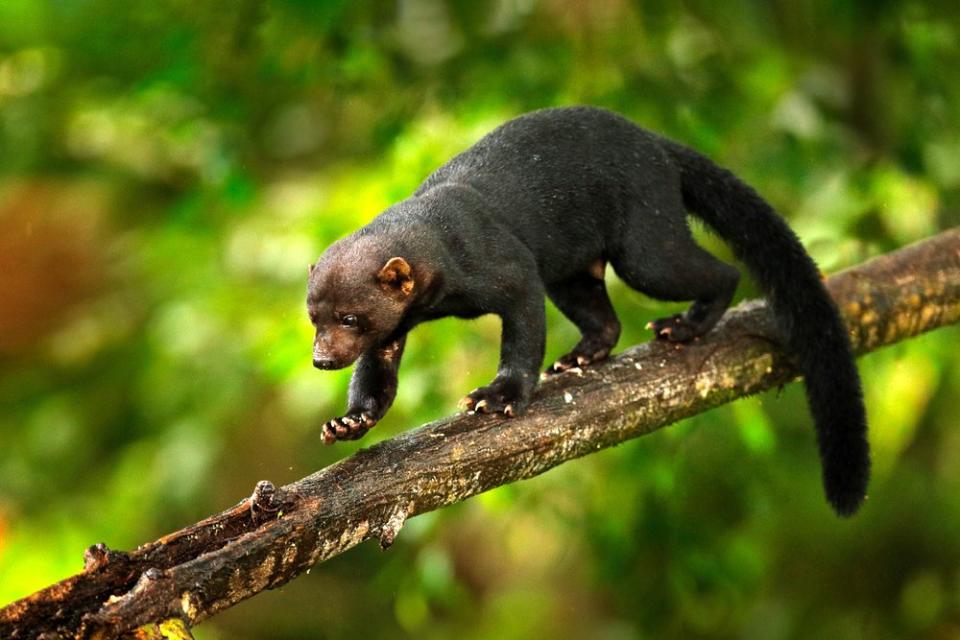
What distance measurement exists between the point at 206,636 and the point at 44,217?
4230mm

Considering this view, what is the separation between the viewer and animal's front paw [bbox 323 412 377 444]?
4840 millimetres

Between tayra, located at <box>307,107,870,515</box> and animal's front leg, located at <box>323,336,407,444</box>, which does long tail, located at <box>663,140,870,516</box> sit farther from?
animal's front leg, located at <box>323,336,407,444</box>

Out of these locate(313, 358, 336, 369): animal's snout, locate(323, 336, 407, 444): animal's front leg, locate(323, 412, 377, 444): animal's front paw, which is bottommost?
locate(323, 412, 377, 444): animal's front paw

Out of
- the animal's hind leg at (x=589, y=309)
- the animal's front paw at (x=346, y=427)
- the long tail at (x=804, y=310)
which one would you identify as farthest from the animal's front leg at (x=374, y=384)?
the long tail at (x=804, y=310)

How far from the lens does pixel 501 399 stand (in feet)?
16.1

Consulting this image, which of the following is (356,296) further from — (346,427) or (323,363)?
(346,427)

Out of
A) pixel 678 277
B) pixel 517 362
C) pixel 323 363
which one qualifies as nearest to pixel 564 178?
pixel 678 277

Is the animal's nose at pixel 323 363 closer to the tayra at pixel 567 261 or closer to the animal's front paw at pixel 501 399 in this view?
the tayra at pixel 567 261

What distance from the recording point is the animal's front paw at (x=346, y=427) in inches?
191

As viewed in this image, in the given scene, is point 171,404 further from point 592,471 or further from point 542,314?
point 542,314

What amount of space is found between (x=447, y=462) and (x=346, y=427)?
61 centimetres

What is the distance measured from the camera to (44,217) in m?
11.4

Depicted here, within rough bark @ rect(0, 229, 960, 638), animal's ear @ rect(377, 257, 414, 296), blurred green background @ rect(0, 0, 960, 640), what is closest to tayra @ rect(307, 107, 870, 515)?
animal's ear @ rect(377, 257, 414, 296)

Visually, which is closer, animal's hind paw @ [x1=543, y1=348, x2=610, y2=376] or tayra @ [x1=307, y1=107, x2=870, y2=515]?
tayra @ [x1=307, y1=107, x2=870, y2=515]
